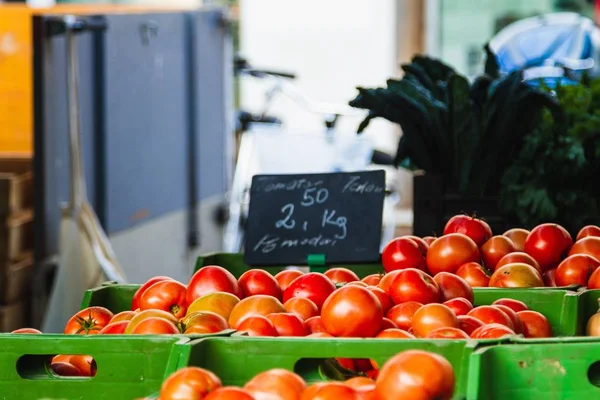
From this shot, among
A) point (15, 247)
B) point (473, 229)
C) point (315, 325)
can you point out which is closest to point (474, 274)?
point (473, 229)

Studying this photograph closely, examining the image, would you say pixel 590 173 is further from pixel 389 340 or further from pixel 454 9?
pixel 454 9

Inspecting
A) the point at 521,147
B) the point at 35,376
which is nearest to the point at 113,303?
the point at 35,376

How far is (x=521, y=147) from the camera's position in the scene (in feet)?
9.84

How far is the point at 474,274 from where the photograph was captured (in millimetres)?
2107

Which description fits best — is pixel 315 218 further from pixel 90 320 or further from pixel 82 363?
pixel 82 363

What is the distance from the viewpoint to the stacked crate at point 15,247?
396cm

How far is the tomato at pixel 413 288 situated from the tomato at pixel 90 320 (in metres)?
0.52

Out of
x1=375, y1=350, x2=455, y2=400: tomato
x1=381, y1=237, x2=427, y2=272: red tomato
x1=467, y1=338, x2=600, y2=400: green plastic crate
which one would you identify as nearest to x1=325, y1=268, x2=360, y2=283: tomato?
x1=381, y1=237, x2=427, y2=272: red tomato

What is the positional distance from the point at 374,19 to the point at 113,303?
6.36m

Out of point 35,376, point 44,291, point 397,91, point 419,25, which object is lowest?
point 44,291

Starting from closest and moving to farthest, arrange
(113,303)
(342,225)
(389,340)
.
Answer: (389,340)
(113,303)
(342,225)

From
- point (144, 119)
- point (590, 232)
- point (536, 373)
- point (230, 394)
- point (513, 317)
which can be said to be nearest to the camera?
point (230, 394)

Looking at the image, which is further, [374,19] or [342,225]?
[374,19]

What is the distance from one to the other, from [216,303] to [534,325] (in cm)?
54
